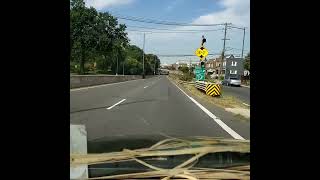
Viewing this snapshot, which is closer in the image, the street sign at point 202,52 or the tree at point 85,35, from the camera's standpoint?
the street sign at point 202,52

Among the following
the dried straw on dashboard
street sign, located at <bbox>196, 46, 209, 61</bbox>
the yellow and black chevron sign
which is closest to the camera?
the dried straw on dashboard

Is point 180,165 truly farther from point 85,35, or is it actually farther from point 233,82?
point 233,82

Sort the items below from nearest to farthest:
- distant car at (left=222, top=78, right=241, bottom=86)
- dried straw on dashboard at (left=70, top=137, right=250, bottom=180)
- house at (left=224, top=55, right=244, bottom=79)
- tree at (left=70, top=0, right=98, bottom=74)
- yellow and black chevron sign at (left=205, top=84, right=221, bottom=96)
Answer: dried straw on dashboard at (left=70, top=137, right=250, bottom=180) < yellow and black chevron sign at (left=205, top=84, right=221, bottom=96) < tree at (left=70, top=0, right=98, bottom=74) < distant car at (left=222, top=78, right=241, bottom=86) < house at (left=224, top=55, right=244, bottom=79)

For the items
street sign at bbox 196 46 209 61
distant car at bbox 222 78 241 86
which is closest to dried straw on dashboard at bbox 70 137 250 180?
street sign at bbox 196 46 209 61

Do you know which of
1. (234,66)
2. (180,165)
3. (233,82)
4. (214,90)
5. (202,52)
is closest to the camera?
(180,165)

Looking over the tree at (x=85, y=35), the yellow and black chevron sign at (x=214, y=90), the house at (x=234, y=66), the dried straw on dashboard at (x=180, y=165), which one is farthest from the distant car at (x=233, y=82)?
the dried straw on dashboard at (x=180, y=165)

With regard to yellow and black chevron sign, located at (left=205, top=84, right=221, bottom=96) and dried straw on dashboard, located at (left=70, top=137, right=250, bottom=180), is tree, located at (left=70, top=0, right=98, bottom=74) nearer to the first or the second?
yellow and black chevron sign, located at (left=205, top=84, right=221, bottom=96)

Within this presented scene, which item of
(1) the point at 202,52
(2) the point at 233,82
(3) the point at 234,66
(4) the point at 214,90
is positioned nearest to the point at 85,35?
(2) the point at 233,82

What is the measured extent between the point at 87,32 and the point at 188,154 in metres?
77.1

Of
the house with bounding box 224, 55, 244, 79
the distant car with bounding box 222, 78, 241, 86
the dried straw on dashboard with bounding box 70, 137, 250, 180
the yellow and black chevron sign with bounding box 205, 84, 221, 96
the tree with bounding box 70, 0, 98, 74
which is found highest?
the tree with bounding box 70, 0, 98, 74

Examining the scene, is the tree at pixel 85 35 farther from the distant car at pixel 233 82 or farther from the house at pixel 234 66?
the house at pixel 234 66
